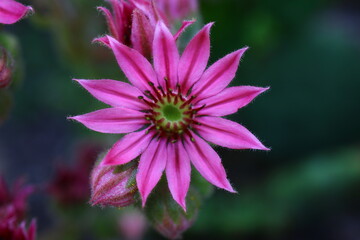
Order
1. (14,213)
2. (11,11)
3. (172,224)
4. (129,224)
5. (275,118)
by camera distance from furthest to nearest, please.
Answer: (275,118) → (129,224) → (14,213) → (172,224) → (11,11)

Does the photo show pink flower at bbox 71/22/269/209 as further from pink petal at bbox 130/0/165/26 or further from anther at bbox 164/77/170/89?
pink petal at bbox 130/0/165/26

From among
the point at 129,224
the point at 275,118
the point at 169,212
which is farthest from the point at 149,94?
the point at 275,118

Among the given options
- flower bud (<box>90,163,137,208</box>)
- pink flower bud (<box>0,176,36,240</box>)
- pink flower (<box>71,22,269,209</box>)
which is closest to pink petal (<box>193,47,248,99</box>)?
pink flower (<box>71,22,269,209</box>)

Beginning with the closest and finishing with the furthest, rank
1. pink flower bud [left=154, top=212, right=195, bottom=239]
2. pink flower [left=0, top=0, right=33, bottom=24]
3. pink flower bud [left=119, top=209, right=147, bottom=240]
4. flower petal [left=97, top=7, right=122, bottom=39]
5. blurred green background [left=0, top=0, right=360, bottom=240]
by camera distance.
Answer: pink flower [left=0, top=0, right=33, bottom=24] → flower petal [left=97, top=7, right=122, bottom=39] → pink flower bud [left=154, top=212, right=195, bottom=239] → pink flower bud [left=119, top=209, right=147, bottom=240] → blurred green background [left=0, top=0, right=360, bottom=240]

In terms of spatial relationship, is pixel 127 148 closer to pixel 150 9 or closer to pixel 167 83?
pixel 167 83

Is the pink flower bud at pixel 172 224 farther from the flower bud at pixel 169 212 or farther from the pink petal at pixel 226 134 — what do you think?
the pink petal at pixel 226 134

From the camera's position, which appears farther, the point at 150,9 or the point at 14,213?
the point at 14,213
